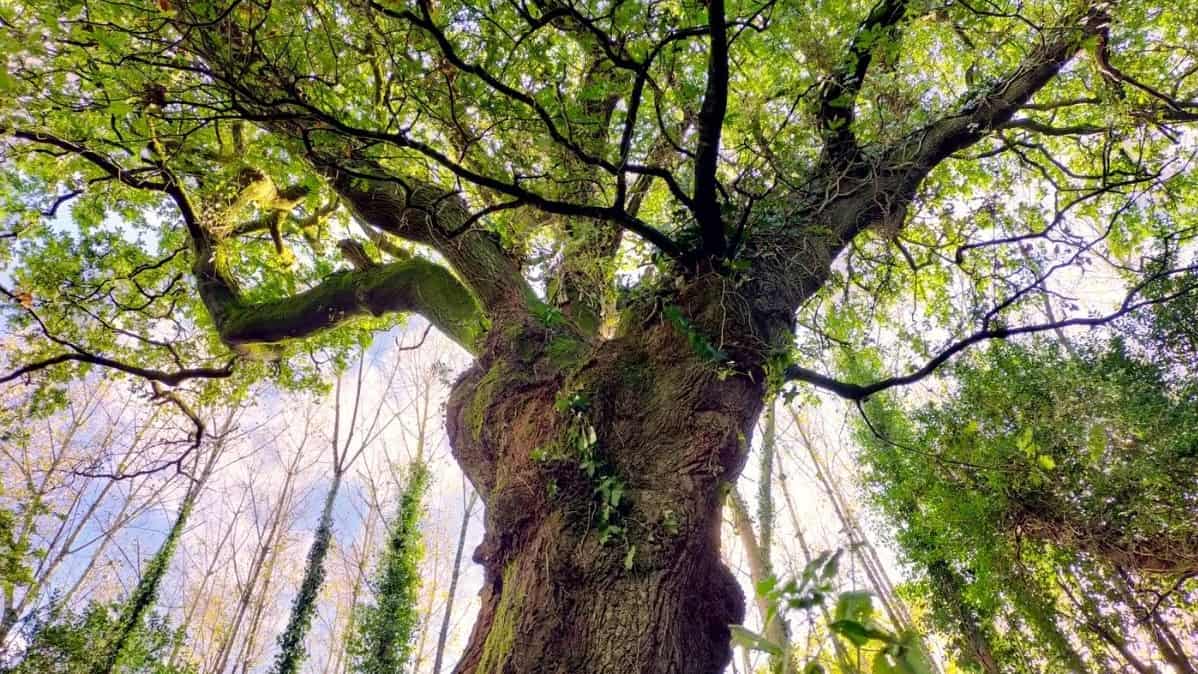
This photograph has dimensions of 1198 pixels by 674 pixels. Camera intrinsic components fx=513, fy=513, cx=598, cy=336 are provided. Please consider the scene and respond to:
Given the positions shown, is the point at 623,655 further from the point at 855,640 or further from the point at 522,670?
the point at 855,640

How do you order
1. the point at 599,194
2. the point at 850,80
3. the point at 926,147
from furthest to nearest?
the point at 599,194
the point at 926,147
the point at 850,80

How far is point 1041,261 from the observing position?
3.84 metres

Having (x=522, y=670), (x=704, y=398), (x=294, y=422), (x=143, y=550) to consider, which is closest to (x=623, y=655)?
(x=522, y=670)

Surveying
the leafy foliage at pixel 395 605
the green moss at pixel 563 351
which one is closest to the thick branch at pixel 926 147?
the green moss at pixel 563 351

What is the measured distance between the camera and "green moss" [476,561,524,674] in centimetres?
168

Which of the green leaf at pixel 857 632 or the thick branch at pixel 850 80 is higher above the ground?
the thick branch at pixel 850 80

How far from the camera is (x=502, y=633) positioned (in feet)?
5.74

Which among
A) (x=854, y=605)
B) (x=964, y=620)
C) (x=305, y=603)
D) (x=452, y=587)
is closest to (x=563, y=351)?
(x=854, y=605)

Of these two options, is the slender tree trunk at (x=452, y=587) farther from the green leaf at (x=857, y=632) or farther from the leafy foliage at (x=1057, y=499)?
the green leaf at (x=857, y=632)

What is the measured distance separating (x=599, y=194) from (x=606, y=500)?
2.03 metres

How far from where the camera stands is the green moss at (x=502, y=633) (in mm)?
1684

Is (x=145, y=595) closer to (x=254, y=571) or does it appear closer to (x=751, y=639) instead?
(x=254, y=571)

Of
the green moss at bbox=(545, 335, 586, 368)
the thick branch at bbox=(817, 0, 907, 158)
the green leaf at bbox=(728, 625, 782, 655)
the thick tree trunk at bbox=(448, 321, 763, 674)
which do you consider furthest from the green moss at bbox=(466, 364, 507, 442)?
the thick branch at bbox=(817, 0, 907, 158)

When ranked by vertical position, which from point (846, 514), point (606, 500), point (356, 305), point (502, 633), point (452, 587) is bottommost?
point (502, 633)
